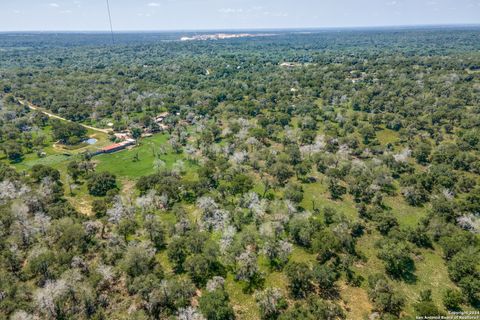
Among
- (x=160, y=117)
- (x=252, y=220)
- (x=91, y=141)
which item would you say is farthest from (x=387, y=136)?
(x=91, y=141)

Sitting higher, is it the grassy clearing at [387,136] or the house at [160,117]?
the house at [160,117]

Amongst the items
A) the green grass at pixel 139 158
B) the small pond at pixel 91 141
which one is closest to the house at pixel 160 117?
the green grass at pixel 139 158

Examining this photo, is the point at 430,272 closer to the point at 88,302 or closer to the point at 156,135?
the point at 88,302

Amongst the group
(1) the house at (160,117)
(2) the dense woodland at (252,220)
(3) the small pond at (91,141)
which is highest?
(1) the house at (160,117)

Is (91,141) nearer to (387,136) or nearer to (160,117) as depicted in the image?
(160,117)

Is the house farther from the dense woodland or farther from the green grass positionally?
the green grass

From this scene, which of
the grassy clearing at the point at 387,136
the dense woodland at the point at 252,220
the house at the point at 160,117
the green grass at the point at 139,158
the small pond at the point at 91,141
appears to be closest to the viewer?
the dense woodland at the point at 252,220

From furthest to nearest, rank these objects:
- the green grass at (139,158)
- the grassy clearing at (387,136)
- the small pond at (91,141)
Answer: the small pond at (91,141) → the grassy clearing at (387,136) → the green grass at (139,158)

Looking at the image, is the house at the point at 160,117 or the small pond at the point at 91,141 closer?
the small pond at the point at 91,141

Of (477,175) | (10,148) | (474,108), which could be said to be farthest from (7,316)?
(474,108)

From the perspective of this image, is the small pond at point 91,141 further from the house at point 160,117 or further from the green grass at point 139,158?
the house at point 160,117

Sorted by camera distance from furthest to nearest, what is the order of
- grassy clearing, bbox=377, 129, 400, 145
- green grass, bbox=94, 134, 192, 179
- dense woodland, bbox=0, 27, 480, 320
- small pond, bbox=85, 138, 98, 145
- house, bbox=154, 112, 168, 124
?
1. house, bbox=154, 112, 168, 124
2. small pond, bbox=85, 138, 98, 145
3. grassy clearing, bbox=377, 129, 400, 145
4. green grass, bbox=94, 134, 192, 179
5. dense woodland, bbox=0, 27, 480, 320

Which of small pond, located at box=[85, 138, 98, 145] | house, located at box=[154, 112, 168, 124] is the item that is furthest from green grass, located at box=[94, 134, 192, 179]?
house, located at box=[154, 112, 168, 124]
